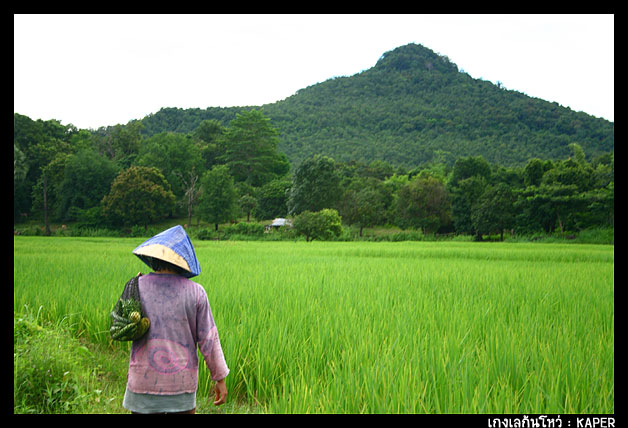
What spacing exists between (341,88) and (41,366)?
9203 cm

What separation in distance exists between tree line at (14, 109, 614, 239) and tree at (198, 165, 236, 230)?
Answer: 0.23 ft

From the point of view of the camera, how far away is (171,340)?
149 centimetres

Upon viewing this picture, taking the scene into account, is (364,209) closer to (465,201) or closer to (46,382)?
(465,201)

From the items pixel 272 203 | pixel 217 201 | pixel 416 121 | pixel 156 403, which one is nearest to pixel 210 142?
pixel 272 203

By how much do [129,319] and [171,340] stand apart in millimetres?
182

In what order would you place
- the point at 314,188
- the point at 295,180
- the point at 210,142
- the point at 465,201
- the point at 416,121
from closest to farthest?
1. the point at 465,201
2. the point at 314,188
3. the point at 295,180
4. the point at 210,142
5. the point at 416,121

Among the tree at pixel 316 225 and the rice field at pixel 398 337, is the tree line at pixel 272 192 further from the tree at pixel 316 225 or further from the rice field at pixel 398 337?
the rice field at pixel 398 337

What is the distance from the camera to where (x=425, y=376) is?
2.04 meters

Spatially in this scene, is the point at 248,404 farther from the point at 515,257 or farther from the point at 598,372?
the point at 515,257

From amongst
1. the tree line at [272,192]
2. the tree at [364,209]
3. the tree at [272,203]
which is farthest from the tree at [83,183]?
the tree at [364,209]

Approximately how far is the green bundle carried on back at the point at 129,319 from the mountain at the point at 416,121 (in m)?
54.0

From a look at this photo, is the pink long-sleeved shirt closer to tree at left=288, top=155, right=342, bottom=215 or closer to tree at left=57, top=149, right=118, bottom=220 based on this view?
tree at left=57, top=149, right=118, bottom=220

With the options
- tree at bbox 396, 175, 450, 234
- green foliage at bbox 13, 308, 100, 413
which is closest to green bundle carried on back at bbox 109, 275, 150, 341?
green foliage at bbox 13, 308, 100, 413

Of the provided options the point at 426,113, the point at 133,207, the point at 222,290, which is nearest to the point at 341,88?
the point at 426,113
